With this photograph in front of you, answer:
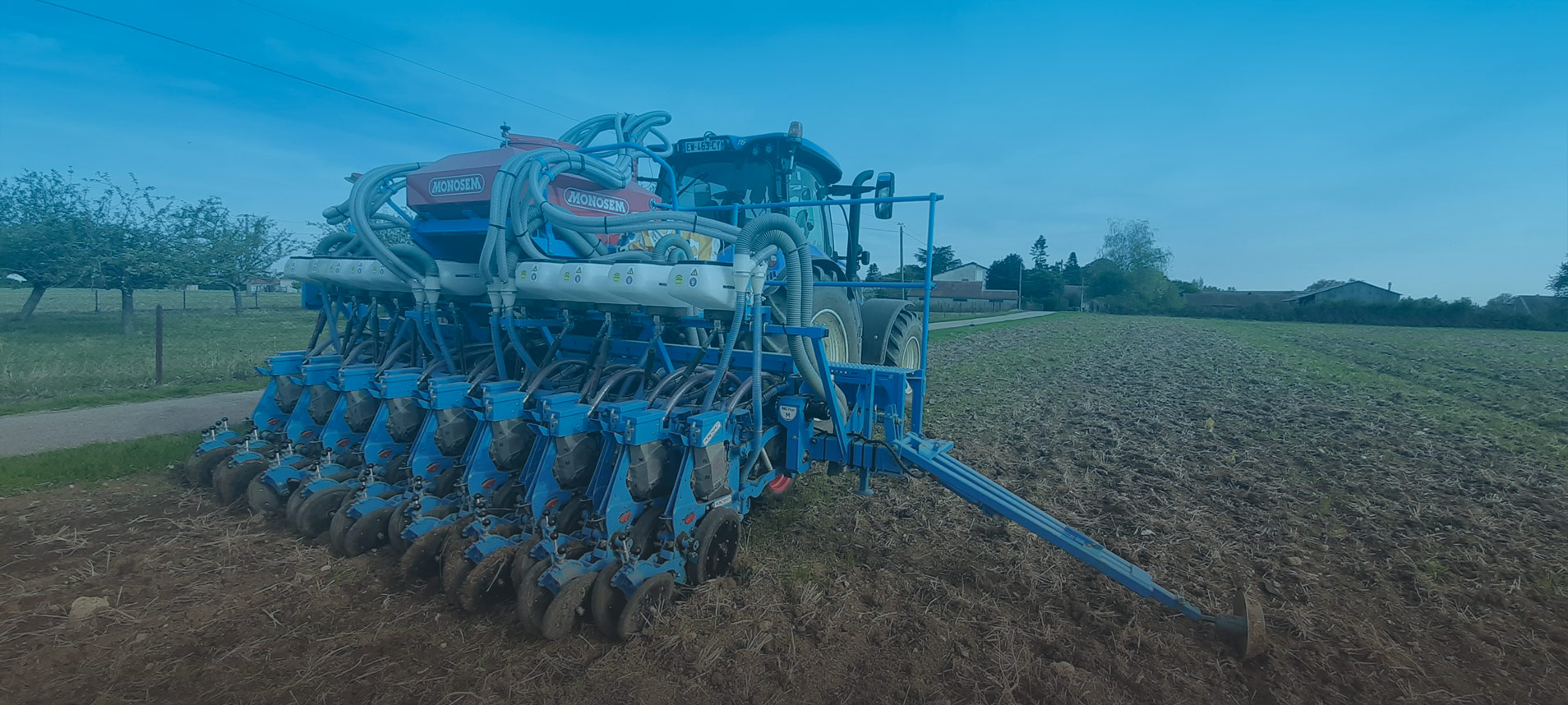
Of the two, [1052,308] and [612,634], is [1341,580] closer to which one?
[612,634]

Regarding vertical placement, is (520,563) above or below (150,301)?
below

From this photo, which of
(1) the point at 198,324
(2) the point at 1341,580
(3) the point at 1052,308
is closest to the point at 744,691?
(2) the point at 1341,580

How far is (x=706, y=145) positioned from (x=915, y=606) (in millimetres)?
4962

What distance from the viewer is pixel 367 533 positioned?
14.8 feet

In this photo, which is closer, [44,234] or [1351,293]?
[44,234]

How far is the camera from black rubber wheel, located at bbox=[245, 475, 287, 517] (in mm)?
5133

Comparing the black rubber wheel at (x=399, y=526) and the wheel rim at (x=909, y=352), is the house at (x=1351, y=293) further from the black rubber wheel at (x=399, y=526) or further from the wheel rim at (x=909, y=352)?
the black rubber wheel at (x=399, y=526)

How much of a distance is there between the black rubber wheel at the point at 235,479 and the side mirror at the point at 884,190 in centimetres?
565

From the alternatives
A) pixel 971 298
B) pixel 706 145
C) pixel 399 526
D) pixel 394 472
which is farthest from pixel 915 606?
pixel 971 298

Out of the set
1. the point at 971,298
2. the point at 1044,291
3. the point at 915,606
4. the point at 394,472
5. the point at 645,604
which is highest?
the point at 1044,291

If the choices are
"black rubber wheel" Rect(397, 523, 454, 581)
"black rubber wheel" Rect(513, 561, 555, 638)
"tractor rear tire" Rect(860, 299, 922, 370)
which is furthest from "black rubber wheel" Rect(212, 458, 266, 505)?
"tractor rear tire" Rect(860, 299, 922, 370)

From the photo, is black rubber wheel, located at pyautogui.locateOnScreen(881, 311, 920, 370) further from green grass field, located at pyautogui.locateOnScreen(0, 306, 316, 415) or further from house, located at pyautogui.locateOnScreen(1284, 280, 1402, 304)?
house, located at pyautogui.locateOnScreen(1284, 280, 1402, 304)

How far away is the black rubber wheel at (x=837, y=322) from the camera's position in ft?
20.8

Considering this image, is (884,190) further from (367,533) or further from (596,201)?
(367,533)
